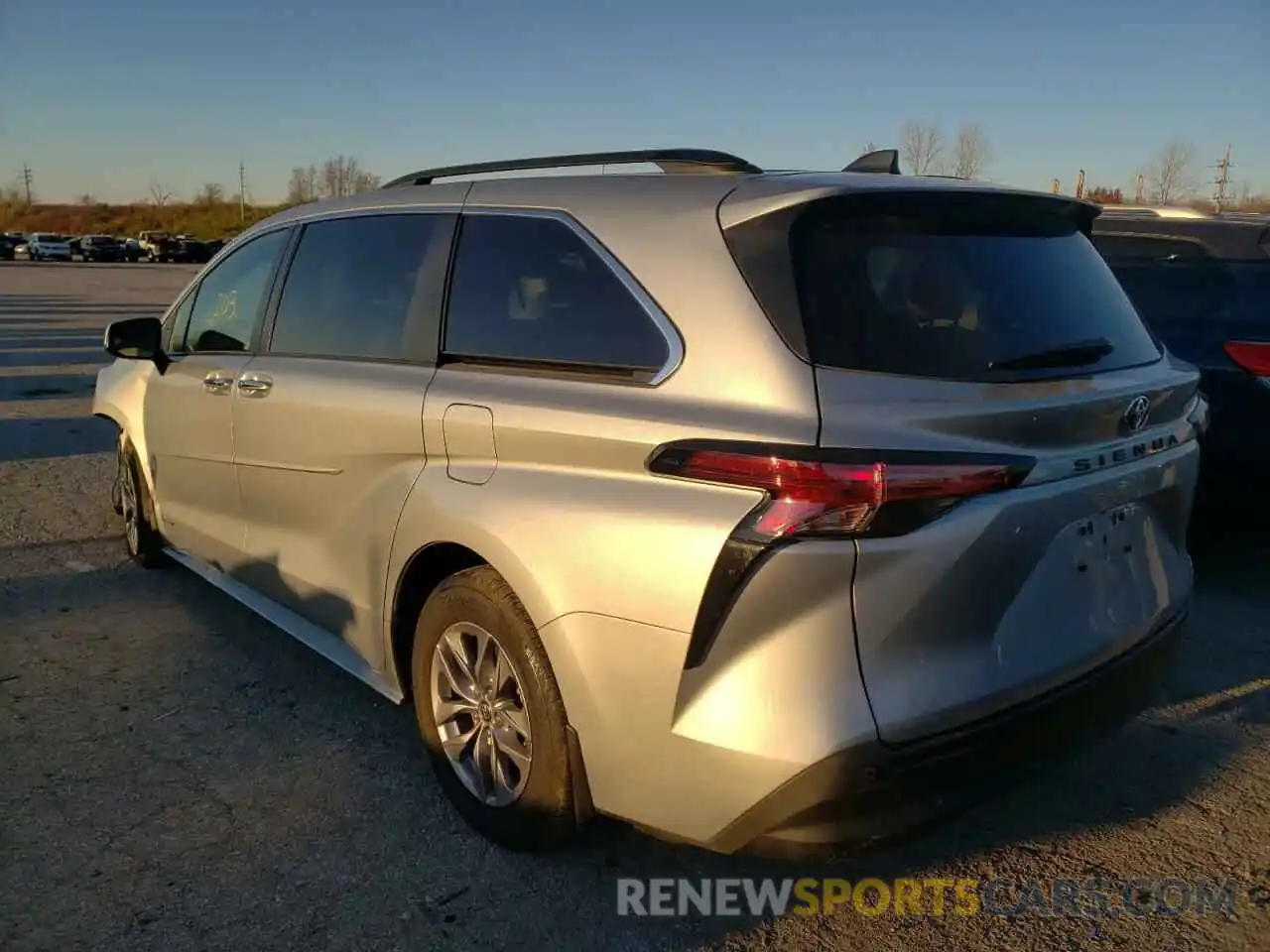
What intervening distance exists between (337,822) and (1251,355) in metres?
4.22

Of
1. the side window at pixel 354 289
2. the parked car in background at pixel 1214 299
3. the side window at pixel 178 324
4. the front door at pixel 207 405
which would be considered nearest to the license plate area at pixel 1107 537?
the side window at pixel 354 289

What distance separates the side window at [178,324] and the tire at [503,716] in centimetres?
239

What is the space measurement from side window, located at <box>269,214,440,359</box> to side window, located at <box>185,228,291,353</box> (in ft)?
0.75

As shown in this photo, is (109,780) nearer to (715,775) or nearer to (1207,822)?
(715,775)

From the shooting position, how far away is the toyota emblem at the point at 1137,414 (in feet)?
8.23

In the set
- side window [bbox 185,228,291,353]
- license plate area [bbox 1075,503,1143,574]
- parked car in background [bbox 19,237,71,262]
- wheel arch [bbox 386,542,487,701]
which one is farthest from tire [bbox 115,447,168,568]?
parked car in background [bbox 19,237,71,262]

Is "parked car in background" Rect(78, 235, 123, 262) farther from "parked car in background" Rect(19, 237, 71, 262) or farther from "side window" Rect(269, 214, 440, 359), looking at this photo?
"side window" Rect(269, 214, 440, 359)

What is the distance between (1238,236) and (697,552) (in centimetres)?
413

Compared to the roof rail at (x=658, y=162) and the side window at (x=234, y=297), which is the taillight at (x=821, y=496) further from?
the side window at (x=234, y=297)

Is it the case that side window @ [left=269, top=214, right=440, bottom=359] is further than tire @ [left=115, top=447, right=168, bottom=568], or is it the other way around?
tire @ [left=115, top=447, right=168, bottom=568]

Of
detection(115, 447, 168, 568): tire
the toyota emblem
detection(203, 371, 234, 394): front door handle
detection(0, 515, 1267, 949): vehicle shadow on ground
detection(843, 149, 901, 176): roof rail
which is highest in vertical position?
detection(843, 149, 901, 176): roof rail

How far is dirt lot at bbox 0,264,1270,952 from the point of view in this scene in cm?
254

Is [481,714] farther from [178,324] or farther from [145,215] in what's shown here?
[145,215]

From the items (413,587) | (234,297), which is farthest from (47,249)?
(413,587)
